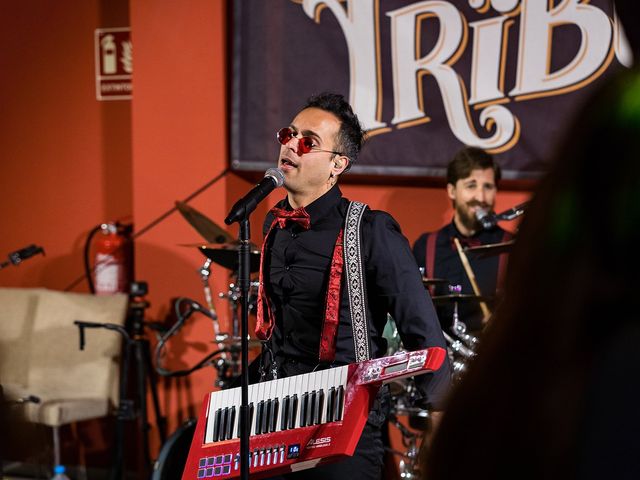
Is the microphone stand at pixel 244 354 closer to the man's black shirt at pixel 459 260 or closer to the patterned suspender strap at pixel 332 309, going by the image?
the patterned suspender strap at pixel 332 309

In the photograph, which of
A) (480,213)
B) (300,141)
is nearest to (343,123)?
(300,141)

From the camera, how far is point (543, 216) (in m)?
0.76

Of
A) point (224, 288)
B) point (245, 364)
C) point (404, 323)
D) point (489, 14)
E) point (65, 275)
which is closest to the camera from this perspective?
point (245, 364)

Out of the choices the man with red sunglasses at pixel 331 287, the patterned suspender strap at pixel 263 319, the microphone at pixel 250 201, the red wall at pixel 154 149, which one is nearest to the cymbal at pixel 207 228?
the red wall at pixel 154 149

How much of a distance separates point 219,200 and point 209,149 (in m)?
0.30

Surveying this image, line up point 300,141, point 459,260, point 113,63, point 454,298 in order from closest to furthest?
point 300,141
point 454,298
point 459,260
point 113,63

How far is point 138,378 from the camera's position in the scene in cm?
546

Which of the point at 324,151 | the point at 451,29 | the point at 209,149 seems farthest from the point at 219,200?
the point at 324,151

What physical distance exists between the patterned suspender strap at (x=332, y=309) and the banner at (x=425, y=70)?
2310mm

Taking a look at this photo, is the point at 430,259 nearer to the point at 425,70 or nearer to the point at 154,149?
the point at 425,70

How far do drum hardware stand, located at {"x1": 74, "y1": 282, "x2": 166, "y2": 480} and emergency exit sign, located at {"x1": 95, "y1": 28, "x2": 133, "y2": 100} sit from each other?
4.59 ft

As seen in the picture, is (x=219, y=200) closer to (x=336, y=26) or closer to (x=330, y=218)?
(x=336, y=26)

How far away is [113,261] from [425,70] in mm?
2201

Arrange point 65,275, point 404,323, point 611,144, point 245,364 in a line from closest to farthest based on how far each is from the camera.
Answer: point 611,144, point 245,364, point 404,323, point 65,275
